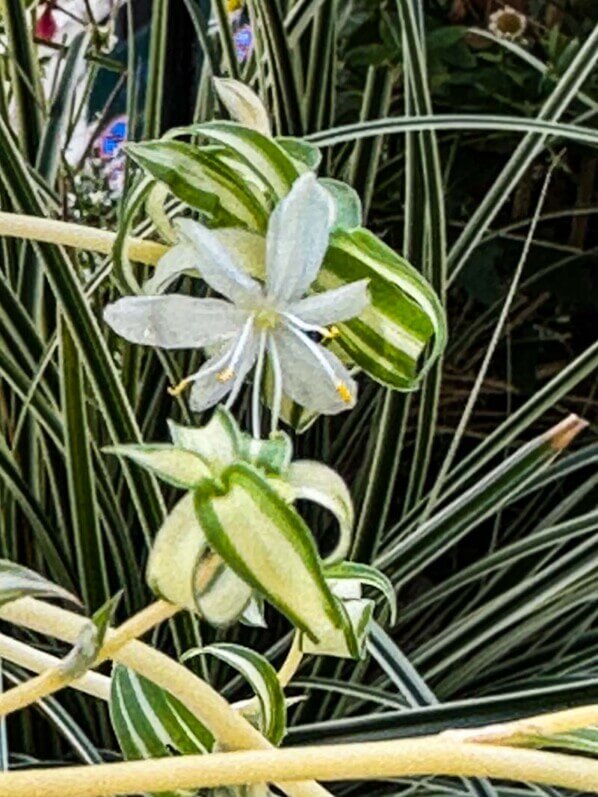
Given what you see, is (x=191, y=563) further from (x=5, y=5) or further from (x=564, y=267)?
(x=564, y=267)

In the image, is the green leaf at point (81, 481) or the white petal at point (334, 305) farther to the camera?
the green leaf at point (81, 481)

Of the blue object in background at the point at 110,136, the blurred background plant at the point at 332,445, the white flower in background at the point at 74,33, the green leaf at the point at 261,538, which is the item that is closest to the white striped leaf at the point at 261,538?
the green leaf at the point at 261,538

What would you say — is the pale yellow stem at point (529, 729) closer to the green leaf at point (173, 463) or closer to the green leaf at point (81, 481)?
the green leaf at point (173, 463)

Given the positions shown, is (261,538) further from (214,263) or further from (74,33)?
(74,33)

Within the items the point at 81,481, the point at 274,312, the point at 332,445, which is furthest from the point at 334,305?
the point at 332,445

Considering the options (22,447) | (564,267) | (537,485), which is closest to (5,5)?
(22,447)

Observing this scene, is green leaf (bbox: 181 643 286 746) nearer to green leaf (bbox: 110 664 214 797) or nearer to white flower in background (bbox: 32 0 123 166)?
green leaf (bbox: 110 664 214 797)

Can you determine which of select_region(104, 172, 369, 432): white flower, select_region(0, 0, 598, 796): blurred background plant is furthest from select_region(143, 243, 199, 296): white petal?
select_region(0, 0, 598, 796): blurred background plant
